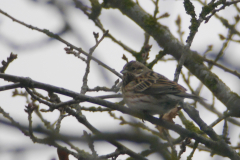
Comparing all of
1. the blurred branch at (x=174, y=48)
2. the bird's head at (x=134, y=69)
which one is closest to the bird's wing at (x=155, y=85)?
the bird's head at (x=134, y=69)

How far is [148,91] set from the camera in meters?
5.24

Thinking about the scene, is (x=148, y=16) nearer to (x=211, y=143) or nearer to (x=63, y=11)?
(x=211, y=143)

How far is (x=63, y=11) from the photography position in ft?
8.04

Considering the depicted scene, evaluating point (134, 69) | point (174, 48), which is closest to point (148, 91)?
point (134, 69)

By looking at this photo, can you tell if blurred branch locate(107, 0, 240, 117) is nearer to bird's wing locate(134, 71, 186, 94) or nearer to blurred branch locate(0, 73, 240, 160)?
bird's wing locate(134, 71, 186, 94)

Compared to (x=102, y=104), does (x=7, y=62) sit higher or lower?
higher

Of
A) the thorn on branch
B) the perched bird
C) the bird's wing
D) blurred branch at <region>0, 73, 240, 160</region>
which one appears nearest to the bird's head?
the perched bird

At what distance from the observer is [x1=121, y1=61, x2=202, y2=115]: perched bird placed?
187 inches

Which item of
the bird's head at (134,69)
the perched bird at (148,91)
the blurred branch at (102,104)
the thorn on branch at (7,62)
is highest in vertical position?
the bird's head at (134,69)

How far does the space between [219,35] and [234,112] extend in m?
3.97

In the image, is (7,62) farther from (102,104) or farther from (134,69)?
(134,69)

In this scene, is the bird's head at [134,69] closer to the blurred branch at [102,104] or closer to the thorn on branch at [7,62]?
the blurred branch at [102,104]

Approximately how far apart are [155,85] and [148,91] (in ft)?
0.66

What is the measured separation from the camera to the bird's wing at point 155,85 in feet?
15.6
